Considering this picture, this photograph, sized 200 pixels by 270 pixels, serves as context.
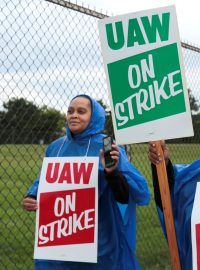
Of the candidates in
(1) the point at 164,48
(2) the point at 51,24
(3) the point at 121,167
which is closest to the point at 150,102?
(1) the point at 164,48

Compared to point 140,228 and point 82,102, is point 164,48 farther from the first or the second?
point 140,228

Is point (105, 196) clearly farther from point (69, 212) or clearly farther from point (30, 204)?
point (30, 204)

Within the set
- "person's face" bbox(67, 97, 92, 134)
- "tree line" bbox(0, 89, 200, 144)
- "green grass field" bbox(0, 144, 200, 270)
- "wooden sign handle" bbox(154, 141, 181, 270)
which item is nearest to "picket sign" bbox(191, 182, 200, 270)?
"wooden sign handle" bbox(154, 141, 181, 270)

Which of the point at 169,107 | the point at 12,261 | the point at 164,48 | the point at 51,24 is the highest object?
the point at 51,24

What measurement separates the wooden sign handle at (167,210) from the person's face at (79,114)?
63 centimetres

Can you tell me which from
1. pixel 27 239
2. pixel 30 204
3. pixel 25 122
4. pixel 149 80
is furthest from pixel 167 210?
pixel 27 239

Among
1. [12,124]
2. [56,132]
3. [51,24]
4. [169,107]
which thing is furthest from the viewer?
[56,132]

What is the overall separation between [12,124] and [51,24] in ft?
3.38

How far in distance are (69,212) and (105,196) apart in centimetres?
23

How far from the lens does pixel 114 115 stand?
2555mm

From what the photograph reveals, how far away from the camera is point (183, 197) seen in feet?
8.63

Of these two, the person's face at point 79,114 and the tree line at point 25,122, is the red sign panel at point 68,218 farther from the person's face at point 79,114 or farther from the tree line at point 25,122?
the tree line at point 25,122

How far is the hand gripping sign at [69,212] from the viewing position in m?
2.78

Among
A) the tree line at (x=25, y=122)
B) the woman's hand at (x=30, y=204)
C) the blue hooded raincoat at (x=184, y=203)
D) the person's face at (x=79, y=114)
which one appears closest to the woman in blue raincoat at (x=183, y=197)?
the blue hooded raincoat at (x=184, y=203)
